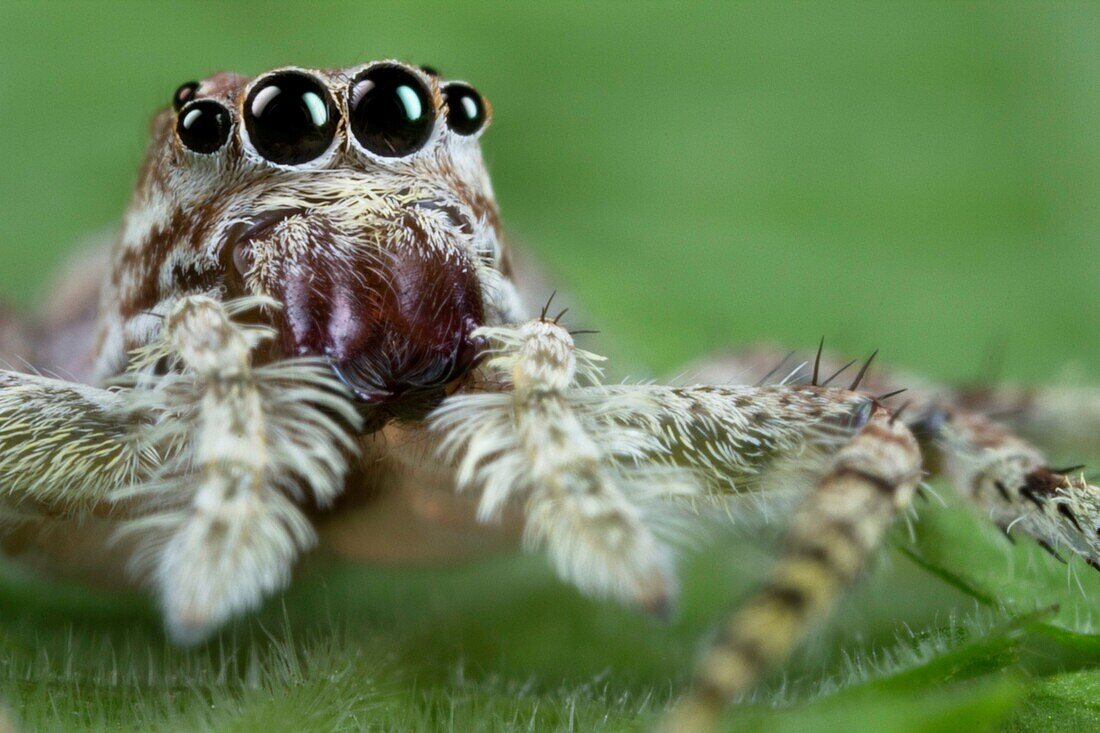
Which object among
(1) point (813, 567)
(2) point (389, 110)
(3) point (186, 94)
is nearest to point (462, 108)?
(2) point (389, 110)

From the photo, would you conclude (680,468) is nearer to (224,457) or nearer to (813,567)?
(813,567)

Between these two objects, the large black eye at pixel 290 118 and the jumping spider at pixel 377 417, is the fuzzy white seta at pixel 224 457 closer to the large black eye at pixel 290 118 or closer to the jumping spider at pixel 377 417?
the jumping spider at pixel 377 417

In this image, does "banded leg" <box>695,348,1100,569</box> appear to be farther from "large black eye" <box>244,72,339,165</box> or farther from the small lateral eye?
the small lateral eye

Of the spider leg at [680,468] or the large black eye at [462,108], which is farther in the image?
the large black eye at [462,108]

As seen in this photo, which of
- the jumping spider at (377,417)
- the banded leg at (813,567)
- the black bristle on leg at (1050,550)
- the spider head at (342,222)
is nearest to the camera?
the banded leg at (813,567)

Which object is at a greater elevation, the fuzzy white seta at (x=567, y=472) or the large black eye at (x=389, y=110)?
the large black eye at (x=389, y=110)

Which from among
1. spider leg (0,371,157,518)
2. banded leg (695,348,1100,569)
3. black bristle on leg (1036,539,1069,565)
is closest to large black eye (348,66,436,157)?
spider leg (0,371,157,518)

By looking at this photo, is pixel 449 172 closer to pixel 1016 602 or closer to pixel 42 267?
pixel 1016 602

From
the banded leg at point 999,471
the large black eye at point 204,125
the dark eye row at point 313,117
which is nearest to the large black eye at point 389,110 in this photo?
the dark eye row at point 313,117
